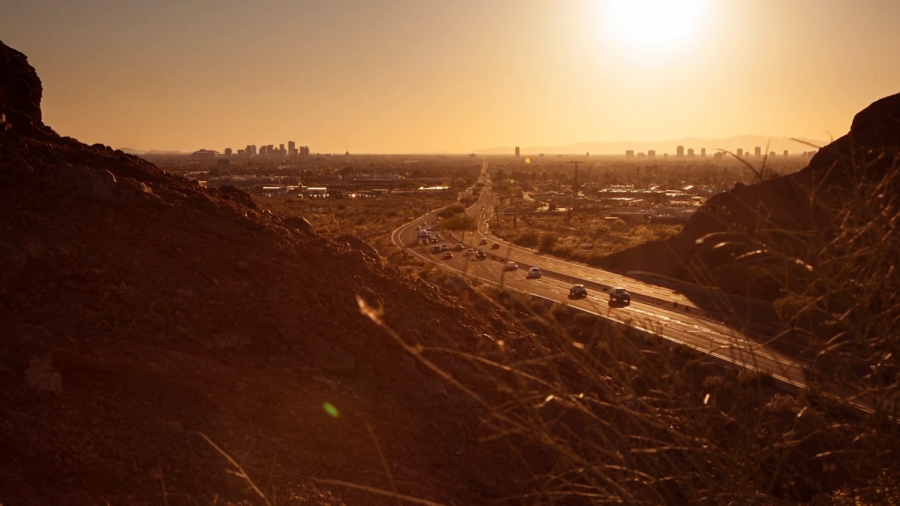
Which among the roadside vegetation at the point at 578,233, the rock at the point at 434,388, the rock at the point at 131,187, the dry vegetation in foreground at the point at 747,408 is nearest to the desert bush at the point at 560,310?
the rock at the point at 434,388

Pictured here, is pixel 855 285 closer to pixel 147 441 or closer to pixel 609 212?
pixel 147 441

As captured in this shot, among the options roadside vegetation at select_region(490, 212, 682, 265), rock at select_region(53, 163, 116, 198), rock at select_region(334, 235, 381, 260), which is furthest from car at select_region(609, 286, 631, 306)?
rock at select_region(53, 163, 116, 198)

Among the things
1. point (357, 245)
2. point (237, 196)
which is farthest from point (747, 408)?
point (237, 196)

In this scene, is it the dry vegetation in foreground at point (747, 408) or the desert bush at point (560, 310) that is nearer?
the dry vegetation in foreground at point (747, 408)

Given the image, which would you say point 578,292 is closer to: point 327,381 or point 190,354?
point 327,381

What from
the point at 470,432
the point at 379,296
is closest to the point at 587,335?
the point at 379,296

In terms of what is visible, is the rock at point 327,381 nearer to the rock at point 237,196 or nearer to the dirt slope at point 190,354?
the dirt slope at point 190,354
